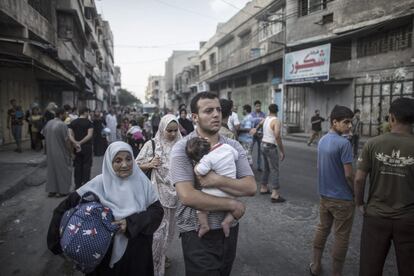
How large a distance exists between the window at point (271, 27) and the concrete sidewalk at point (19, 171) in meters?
17.2

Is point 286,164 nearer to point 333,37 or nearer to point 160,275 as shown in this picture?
point 160,275

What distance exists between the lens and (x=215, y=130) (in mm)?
2273

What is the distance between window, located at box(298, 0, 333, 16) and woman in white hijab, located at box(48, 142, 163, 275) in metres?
18.9

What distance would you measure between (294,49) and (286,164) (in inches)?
524

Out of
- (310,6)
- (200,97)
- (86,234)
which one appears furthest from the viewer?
(310,6)

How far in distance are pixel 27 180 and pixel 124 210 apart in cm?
679

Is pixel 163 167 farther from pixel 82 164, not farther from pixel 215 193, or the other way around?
pixel 82 164

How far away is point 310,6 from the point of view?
20.1m

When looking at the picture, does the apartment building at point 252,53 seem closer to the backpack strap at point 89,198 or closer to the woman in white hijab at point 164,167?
the woman in white hijab at point 164,167

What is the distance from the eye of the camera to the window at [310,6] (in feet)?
62.6

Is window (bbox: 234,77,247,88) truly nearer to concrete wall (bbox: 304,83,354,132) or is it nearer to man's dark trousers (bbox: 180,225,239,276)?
concrete wall (bbox: 304,83,354,132)

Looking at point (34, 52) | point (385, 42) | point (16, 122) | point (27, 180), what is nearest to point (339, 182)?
point (27, 180)

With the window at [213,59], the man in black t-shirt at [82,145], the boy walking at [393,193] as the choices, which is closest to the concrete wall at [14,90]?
the man in black t-shirt at [82,145]

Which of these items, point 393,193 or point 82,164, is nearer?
point 393,193
